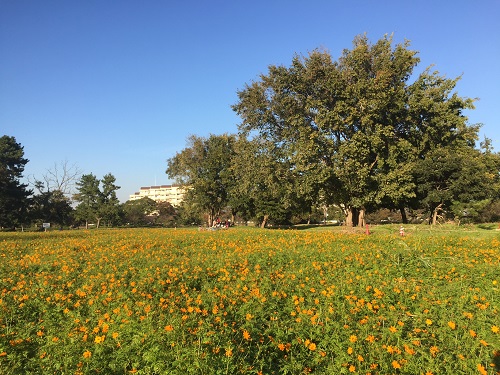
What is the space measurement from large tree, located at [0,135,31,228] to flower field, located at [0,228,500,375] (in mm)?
44459

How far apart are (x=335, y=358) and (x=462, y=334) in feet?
6.02

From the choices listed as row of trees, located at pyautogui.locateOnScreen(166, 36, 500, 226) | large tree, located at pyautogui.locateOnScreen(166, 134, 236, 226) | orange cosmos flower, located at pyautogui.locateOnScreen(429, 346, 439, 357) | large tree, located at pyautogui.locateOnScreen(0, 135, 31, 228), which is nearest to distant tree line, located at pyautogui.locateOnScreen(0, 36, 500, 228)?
row of trees, located at pyautogui.locateOnScreen(166, 36, 500, 226)

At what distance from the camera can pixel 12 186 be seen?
149ft

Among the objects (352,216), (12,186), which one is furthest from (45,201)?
(352,216)

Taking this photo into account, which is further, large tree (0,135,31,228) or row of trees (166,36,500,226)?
large tree (0,135,31,228)

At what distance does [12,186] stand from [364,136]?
4565 cm

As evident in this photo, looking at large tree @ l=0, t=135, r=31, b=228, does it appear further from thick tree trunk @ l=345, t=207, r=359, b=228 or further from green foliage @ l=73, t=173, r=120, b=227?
thick tree trunk @ l=345, t=207, r=359, b=228

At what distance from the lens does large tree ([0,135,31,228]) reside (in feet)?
145

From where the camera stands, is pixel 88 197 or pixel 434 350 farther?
pixel 88 197

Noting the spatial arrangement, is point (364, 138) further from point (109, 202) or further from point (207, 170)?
point (109, 202)

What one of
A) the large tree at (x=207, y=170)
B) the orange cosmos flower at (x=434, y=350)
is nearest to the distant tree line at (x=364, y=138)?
the large tree at (x=207, y=170)

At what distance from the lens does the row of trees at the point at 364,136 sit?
2502cm

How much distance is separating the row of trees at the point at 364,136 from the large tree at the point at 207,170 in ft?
51.9

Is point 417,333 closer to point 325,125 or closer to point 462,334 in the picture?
point 462,334
